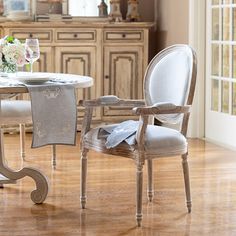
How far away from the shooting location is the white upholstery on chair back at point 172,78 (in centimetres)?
381

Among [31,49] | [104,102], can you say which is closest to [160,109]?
[104,102]

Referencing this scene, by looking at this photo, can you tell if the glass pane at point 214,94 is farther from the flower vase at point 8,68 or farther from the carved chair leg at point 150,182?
the flower vase at point 8,68

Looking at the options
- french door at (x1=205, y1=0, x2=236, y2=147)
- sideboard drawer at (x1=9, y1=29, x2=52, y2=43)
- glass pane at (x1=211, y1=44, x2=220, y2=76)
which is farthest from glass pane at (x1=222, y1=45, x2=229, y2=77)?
sideboard drawer at (x1=9, y1=29, x2=52, y2=43)

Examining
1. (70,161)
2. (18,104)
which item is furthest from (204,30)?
(18,104)

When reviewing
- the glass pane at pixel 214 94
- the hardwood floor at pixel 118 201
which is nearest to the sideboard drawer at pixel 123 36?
the glass pane at pixel 214 94

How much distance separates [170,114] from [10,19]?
299 cm

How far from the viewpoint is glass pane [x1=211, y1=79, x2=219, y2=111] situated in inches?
243

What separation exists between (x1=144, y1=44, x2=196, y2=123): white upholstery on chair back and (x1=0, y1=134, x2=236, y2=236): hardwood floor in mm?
535

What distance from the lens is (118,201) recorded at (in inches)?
160

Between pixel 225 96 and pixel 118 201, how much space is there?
2.27 metres

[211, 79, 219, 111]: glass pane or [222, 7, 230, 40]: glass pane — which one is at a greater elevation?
[222, 7, 230, 40]: glass pane

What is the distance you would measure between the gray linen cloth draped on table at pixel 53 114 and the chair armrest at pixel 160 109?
464 millimetres

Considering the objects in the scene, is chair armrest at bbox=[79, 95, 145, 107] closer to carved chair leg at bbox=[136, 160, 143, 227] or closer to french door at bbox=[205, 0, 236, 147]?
carved chair leg at bbox=[136, 160, 143, 227]

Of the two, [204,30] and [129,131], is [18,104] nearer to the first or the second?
[129,131]
